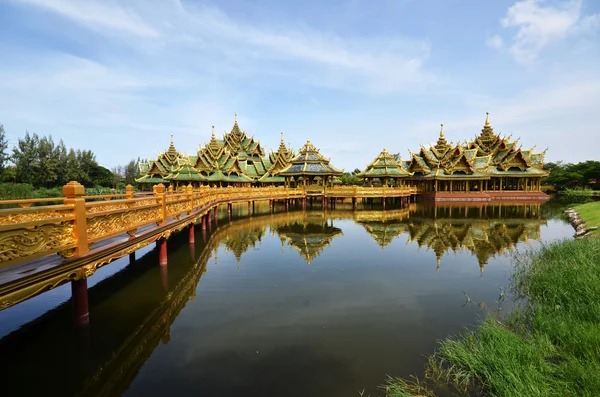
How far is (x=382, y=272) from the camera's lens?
9.83 meters

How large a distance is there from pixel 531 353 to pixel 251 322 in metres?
4.61

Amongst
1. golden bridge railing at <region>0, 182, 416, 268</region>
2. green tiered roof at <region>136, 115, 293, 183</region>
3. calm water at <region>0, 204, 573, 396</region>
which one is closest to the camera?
golden bridge railing at <region>0, 182, 416, 268</region>

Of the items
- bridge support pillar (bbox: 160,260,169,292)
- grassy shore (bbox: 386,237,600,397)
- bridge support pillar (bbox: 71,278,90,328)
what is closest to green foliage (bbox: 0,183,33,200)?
bridge support pillar (bbox: 160,260,169,292)

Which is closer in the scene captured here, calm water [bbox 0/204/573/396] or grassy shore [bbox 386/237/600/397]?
grassy shore [bbox 386/237/600/397]

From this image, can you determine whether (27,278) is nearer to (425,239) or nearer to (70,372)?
(70,372)

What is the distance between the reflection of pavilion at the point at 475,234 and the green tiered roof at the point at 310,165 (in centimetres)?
1234

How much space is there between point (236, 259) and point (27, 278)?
7538 mm

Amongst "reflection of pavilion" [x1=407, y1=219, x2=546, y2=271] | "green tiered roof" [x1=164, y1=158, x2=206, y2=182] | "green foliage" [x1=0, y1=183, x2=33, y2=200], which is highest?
"green tiered roof" [x1=164, y1=158, x2=206, y2=182]

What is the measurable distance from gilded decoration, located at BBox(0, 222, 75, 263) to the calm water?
183cm

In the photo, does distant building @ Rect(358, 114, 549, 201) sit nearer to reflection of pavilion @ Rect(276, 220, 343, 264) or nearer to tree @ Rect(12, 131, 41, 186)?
reflection of pavilion @ Rect(276, 220, 343, 264)

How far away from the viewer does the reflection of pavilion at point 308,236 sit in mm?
12906

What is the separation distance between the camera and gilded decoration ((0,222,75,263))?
156 inches

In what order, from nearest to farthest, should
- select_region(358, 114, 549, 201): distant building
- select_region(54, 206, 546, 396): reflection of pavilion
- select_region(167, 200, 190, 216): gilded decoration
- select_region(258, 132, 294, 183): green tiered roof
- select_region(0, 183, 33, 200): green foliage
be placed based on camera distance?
select_region(54, 206, 546, 396): reflection of pavilion
select_region(167, 200, 190, 216): gilded decoration
select_region(0, 183, 33, 200): green foliage
select_region(358, 114, 549, 201): distant building
select_region(258, 132, 294, 183): green tiered roof

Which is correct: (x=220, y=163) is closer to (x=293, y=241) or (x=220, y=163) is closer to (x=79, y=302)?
(x=293, y=241)
